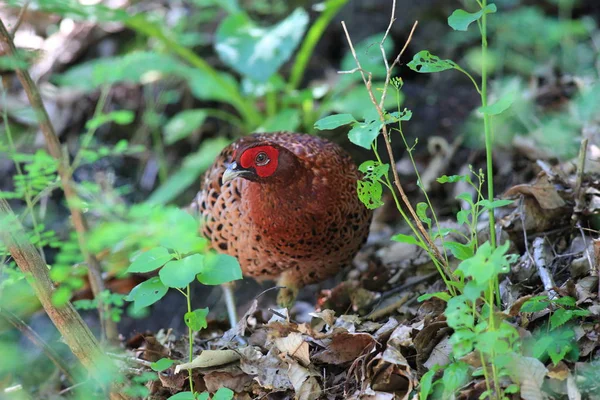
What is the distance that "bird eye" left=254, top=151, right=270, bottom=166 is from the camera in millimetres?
2928

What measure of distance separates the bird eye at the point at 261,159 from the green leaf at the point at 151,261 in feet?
2.60

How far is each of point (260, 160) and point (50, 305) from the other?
106 centimetres

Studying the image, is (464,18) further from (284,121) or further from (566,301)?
(284,121)

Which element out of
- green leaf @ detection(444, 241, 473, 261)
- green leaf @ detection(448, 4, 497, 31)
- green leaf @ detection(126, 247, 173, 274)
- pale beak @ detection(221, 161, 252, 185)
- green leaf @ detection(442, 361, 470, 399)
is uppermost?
green leaf @ detection(448, 4, 497, 31)

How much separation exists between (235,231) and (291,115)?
1.49 m

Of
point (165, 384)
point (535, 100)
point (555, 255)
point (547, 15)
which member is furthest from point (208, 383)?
point (547, 15)

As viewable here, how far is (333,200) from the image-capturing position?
3105 mm

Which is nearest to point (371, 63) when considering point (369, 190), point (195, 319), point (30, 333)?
point (369, 190)

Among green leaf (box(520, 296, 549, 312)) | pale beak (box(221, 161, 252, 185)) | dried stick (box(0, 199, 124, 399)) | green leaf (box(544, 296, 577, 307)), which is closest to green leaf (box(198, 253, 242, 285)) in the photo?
dried stick (box(0, 199, 124, 399))

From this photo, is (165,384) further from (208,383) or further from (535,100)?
(535,100)

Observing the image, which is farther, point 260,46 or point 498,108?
point 260,46

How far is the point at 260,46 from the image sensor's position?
4.39m

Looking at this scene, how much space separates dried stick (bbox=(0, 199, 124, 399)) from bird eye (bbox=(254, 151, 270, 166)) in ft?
3.25

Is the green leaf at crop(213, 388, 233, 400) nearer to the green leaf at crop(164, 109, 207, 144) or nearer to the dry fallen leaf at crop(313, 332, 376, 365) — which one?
the dry fallen leaf at crop(313, 332, 376, 365)
